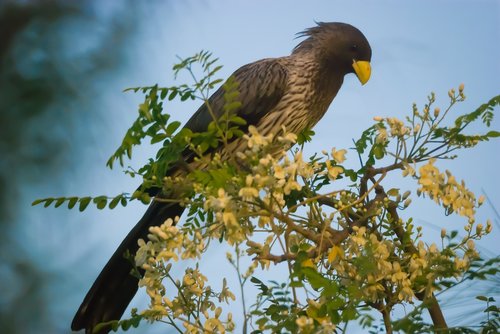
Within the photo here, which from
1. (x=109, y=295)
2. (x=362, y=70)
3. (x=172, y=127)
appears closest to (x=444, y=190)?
(x=172, y=127)

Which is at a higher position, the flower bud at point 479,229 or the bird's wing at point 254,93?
the bird's wing at point 254,93

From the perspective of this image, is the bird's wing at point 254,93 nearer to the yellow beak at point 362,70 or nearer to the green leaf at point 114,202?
the yellow beak at point 362,70

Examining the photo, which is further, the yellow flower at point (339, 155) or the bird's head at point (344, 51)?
the bird's head at point (344, 51)

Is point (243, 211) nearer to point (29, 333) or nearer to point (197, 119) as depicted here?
point (197, 119)

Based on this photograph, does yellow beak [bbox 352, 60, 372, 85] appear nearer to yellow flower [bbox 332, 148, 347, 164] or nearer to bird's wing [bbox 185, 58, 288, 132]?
bird's wing [bbox 185, 58, 288, 132]

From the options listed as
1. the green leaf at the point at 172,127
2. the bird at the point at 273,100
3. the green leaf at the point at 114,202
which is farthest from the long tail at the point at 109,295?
the green leaf at the point at 172,127

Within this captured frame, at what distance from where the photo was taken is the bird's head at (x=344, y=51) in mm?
2965

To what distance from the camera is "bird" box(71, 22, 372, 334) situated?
2189mm

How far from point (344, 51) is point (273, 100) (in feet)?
1.51

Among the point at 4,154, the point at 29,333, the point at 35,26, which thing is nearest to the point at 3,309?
the point at 29,333

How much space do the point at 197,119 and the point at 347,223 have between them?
0.99 metres

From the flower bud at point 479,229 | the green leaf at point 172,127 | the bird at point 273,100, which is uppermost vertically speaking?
the bird at point 273,100

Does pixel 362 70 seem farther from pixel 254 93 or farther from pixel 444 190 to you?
pixel 444 190

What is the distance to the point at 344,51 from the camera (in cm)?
299
